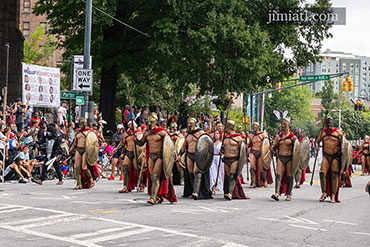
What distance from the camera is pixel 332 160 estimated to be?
16.1 metres

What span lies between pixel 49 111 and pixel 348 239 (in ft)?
108

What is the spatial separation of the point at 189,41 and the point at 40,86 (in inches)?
265

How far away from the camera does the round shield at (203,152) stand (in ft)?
51.7

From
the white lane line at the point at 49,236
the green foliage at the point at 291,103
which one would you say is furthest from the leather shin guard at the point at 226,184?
the green foliage at the point at 291,103

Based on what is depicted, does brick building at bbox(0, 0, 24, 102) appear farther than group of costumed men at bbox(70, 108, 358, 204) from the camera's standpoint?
Yes

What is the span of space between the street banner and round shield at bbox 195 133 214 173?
1087 cm

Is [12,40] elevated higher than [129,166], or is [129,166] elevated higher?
[12,40]

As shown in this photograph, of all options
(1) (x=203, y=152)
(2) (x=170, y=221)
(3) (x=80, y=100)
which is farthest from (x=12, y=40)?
(2) (x=170, y=221)

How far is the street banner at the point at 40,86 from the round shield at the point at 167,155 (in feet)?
38.5

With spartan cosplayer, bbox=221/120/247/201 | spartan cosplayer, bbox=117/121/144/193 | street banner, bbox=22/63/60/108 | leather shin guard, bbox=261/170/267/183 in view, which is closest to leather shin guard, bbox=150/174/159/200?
spartan cosplayer, bbox=221/120/247/201

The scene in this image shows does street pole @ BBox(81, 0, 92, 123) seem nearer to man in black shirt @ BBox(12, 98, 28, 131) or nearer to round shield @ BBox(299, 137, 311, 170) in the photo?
man in black shirt @ BBox(12, 98, 28, 131)

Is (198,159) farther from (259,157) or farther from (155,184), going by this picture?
(259,157)

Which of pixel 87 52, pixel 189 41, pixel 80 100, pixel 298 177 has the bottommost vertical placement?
pixel 298 177

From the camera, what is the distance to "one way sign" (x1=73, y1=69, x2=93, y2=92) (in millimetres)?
22500
